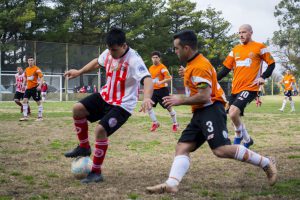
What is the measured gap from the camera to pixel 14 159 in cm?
682

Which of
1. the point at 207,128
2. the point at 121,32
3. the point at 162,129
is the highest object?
the point at 121,32

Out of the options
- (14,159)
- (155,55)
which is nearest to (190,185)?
(14,159)

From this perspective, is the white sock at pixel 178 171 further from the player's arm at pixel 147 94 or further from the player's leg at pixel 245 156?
the player's arm at pixel 147 94

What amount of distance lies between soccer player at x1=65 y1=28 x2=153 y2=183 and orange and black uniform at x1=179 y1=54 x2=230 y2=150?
0.71 meters

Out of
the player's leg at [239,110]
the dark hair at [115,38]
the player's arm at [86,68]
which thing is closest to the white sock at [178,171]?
the dark hair at [115,38]

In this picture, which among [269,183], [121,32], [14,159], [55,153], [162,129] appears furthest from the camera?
[162,129]

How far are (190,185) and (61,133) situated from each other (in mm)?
6169

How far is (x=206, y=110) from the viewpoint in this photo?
4781 mm

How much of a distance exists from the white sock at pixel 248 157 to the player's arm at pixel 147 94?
111 cm

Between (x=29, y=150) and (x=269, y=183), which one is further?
(x=29, y=150)

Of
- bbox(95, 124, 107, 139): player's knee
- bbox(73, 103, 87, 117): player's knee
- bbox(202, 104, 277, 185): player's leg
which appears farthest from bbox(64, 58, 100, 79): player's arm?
bbox(202, 104, 277, 185): player's leg

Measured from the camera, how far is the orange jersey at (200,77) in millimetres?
4586

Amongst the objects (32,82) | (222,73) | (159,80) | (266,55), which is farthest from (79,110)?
(32,82)

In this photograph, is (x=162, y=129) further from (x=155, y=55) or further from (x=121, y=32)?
(x=121, y=32)
